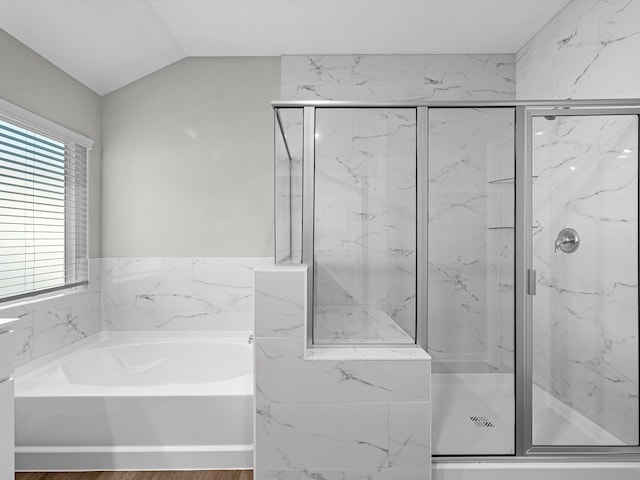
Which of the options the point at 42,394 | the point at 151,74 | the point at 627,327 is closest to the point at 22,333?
the point at 42,394

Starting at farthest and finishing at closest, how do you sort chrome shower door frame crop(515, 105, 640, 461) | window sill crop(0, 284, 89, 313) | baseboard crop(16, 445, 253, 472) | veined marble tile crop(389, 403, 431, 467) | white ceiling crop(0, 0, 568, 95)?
white ceiling crop(0, 0, 568, 95) < window sill crop(0, 284, 89, 313) < baseboard crop(16, 445, 253, 472) < chrome shower door frame crop(515, 105, 640, 461) < veined marble tile crop(389, 403, 431, 467)

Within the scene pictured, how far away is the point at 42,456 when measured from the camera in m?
1.99

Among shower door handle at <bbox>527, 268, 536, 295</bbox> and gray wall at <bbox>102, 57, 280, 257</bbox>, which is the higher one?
gray wall at <bbox>102, 57, 280, 257</bbox>

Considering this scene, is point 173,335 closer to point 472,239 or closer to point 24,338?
point 24,338

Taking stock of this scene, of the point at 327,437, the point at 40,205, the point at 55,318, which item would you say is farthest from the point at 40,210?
the point at 327,437

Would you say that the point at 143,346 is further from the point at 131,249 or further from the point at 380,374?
the point at 380,374

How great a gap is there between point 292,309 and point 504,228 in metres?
1.04

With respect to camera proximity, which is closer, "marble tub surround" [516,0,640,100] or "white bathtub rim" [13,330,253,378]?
"marble tub surround" [516,0,640,100]

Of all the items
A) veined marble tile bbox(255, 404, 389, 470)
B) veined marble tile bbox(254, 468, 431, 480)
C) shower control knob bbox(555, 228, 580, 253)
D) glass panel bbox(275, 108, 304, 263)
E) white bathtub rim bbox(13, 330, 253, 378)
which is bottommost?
veined marble tile bbox(254, 468, 431, 480)

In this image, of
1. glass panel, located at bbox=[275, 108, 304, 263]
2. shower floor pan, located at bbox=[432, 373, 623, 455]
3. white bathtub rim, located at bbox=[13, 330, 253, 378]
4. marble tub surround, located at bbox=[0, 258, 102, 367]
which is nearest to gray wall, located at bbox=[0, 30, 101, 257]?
marble tub surround, located at bbox=[0, 258, 102, 367]

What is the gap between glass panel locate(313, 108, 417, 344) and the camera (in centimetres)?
185

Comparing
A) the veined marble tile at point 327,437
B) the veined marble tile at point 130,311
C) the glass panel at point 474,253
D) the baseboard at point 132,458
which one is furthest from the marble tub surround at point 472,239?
the veined marble tile at point 130,311

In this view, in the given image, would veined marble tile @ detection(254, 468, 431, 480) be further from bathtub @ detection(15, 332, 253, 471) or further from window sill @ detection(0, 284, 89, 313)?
window sill @ detection(0, 284, 89, 313)

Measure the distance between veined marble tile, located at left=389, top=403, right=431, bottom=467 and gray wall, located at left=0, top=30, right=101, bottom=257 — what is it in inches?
100.0
